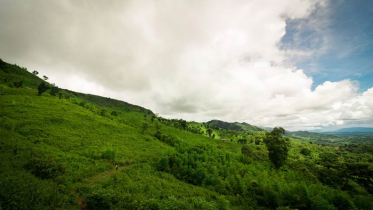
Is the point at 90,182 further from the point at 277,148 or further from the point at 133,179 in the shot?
the point at 277,148

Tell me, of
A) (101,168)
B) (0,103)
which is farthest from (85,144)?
(0,103)

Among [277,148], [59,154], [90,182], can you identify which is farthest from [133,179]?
[277,148]

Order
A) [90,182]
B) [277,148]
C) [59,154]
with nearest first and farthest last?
[90,182], [59,154], [277,148]

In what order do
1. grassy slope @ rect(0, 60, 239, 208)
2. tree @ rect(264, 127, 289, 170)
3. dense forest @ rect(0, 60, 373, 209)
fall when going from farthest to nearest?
tree @ rect(264, 127, 289, 170) < grassy slope @ rect(0, 60, 239, 208) < dense forest @ rect(0, 60, 373, 209)

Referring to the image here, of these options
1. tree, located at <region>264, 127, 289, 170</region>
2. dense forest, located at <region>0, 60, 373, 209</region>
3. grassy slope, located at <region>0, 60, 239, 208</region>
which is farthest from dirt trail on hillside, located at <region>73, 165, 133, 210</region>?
tree, located at <region>264, 127, 289, 170</region>

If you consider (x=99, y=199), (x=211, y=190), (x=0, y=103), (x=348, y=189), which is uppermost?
(x=0, y=103)

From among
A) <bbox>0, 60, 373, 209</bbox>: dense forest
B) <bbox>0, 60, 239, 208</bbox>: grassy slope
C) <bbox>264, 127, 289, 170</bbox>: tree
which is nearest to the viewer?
<bbox>0, 60, 373, 209</bbox>: dense forest

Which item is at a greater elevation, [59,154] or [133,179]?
[59,154]

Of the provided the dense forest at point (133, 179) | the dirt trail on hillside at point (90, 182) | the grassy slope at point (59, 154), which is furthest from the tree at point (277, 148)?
the dirt trail on hillside at point (90, 182)

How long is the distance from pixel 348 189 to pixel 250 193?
2455 centimetres

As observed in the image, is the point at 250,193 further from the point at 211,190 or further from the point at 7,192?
the point at 7,192

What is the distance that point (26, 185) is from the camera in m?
17.0

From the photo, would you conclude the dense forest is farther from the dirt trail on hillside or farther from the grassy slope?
the grassy slope

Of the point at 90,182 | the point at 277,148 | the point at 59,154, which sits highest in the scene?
the point at 277,148
